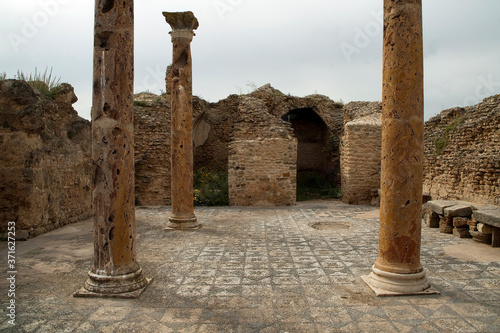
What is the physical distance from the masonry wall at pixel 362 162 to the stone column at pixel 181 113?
6.57 meters

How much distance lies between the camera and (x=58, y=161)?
8.37 metres

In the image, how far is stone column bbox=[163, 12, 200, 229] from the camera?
7.71m

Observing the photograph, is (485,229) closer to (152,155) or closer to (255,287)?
(255,287)

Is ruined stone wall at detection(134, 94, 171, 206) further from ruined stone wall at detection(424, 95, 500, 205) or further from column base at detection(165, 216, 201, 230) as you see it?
ruined stone wall at detection(424, 95, 500, 205)

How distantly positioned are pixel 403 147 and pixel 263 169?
8059 millimetres

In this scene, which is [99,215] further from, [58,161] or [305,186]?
[305,186]

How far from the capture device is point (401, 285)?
12.7ft

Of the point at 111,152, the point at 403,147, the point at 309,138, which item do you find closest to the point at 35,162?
the point at 111,152

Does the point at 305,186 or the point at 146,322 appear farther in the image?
the point at 305,186

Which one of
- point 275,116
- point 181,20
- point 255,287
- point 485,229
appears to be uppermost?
point 181,20

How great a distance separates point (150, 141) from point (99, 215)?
8883mm

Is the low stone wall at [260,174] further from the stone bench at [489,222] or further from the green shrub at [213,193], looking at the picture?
the stone bench at [489,222]

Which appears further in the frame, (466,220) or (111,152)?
(466,220)

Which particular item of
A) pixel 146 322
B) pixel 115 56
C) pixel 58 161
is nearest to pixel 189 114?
pixel 58 161
